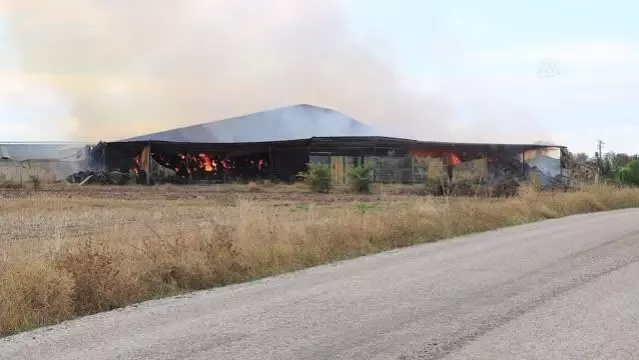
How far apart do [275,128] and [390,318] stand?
191 feet

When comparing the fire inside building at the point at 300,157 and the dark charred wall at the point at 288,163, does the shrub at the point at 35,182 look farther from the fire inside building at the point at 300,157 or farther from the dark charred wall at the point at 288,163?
the dark charred wall at the point at 288,163

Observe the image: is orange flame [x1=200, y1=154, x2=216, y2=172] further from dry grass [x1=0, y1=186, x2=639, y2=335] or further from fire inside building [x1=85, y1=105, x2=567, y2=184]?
dry grass [x1=0, y1=186, x2=639, y2=335]

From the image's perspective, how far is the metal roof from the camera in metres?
62.2

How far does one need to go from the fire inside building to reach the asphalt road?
4220 cm

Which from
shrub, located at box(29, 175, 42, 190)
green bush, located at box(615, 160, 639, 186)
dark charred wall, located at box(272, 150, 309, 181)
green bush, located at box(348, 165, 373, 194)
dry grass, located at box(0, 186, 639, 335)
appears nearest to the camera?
dry grass, located at box(0, 186, 639, 335)

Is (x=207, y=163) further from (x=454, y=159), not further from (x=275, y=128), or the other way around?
(x=454, y=159)

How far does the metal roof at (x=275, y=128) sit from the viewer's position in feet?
204

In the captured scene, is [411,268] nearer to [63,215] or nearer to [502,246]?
[502,246]

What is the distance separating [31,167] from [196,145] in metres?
13.2

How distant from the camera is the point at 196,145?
5597cm

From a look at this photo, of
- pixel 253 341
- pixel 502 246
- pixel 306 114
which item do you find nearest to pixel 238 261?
pixel 253 341

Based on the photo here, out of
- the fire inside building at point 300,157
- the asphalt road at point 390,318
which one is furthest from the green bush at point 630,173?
the asphalt road at point 390,318

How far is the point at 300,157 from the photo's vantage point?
5709 cm

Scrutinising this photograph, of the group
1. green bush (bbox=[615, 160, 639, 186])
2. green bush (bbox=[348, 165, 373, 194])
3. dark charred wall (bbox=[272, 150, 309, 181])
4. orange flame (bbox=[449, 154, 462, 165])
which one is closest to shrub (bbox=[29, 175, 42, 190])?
dark charred wall (bbox=[272, 150, 309, 181])
